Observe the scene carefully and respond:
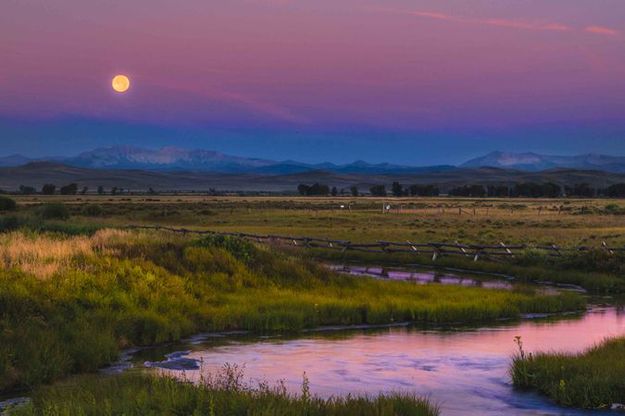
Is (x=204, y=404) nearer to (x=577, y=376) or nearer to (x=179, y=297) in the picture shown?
(x=577, y=376)

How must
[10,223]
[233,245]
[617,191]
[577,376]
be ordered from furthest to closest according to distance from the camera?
[617,191] → [10,223] → [233,245] → [577,376]

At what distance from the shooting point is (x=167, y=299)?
813 inches

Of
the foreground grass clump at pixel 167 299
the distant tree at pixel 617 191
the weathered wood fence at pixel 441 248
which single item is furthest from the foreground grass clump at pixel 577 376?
the distant tree at pixel 617 191

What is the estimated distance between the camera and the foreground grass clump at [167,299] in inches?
614

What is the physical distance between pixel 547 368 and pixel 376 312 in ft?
27.2

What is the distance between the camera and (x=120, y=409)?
Answer: 33.1 ft

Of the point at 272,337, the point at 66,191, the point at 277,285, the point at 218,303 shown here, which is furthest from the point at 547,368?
the point at 66,191

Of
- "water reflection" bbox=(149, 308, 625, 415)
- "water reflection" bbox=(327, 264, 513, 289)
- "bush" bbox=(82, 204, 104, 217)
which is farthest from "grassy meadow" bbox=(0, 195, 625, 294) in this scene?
"water reflection" bbox=(149, 308, 625, 415)

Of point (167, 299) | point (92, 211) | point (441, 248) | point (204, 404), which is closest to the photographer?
point (204, 404)

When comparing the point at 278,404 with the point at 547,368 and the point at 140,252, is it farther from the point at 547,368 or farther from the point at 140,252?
the point at 140,252

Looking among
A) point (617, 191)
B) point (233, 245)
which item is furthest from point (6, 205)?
point (617, 191)

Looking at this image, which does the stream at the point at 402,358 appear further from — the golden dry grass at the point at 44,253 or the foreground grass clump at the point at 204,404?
the golden dry grass at the point at 44,253

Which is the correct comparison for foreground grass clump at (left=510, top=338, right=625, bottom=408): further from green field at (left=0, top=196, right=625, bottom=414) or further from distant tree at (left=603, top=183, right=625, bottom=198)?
distant tree at (left=603, top=183, right=625, bottom=198)

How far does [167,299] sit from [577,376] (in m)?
11.1
